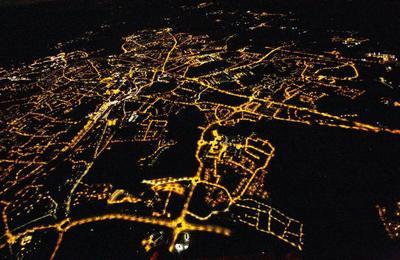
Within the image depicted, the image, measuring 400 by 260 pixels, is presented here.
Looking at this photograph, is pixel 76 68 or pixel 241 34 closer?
pixel 76 68

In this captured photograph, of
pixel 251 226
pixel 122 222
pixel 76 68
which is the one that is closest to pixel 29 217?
pixel 122 222

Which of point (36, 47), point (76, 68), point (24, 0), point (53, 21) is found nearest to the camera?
point (76, 68)

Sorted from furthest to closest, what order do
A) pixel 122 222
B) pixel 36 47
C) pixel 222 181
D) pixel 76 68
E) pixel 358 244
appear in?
pixel 36 47 → pixel 76 68 → pixel 222 181 → pixel 122 222 → pixel 358 244

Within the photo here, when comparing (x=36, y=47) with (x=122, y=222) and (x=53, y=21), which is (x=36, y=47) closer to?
(x=53, y=21)

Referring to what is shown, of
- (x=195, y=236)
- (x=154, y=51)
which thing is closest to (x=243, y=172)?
(x=195, y=236)

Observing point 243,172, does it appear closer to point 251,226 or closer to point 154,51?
point 251,226

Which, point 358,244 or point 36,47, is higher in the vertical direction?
point 358,244
